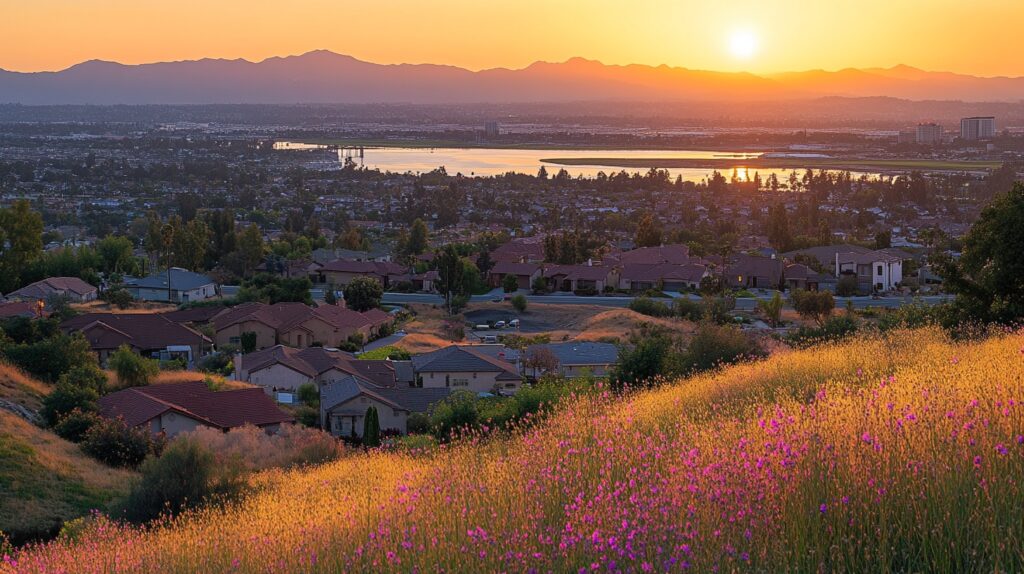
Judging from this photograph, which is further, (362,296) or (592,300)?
(592,300)

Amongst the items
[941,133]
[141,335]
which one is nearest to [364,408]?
[141,335]

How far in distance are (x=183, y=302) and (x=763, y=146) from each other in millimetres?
136085

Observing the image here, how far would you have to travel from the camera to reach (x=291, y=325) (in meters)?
27.0

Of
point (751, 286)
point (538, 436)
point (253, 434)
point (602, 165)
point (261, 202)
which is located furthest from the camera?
point (602, 165)

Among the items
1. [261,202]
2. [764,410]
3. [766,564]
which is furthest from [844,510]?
[261,202]

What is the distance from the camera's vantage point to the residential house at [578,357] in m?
22.0

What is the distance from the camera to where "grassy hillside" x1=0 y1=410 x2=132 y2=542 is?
415 inches

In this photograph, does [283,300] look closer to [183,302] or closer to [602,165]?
[183,302]

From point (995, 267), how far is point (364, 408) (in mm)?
9618

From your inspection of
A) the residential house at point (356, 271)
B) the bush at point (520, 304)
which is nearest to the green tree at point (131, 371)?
the bush at point (520, 304)

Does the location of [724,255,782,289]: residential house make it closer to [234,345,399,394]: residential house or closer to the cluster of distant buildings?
[234,345,399,394]: residential house

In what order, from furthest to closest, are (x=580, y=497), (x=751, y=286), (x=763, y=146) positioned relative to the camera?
(x=763, y=146) → (x=751, y=286) → (x=580, y=497)

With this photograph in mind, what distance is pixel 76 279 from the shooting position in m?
32.7

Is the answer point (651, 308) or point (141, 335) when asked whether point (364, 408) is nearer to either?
point (141, 335)
